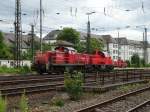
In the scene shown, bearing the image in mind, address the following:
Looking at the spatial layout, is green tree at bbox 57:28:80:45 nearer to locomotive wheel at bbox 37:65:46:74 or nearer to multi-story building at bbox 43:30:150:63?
multi-story building at bbox 43:30:150:63

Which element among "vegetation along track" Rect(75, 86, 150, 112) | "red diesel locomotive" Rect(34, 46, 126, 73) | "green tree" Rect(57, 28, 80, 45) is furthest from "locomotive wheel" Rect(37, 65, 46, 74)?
"green tree" Rect(57, 28, 80, 45)

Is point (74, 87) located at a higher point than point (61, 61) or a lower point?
lower

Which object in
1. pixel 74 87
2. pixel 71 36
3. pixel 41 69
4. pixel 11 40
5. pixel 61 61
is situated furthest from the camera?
pixel 11 40

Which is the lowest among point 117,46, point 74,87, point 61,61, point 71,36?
point 74,87

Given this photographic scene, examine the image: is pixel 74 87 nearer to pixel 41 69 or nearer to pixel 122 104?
pixel 122 104

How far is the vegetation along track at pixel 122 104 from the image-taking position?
47.7 ft

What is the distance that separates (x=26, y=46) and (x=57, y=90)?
4995 inches

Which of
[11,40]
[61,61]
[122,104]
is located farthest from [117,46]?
[122,104]

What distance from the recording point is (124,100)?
18016 millimetres

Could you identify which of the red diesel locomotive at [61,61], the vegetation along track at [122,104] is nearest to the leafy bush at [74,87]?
the vegetation along track at [122,104]

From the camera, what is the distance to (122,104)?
16.5m

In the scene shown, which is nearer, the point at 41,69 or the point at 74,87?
the point at 74,87

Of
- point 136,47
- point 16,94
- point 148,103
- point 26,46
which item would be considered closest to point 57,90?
point 16,94

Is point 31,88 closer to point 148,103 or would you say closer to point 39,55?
point 148,103
